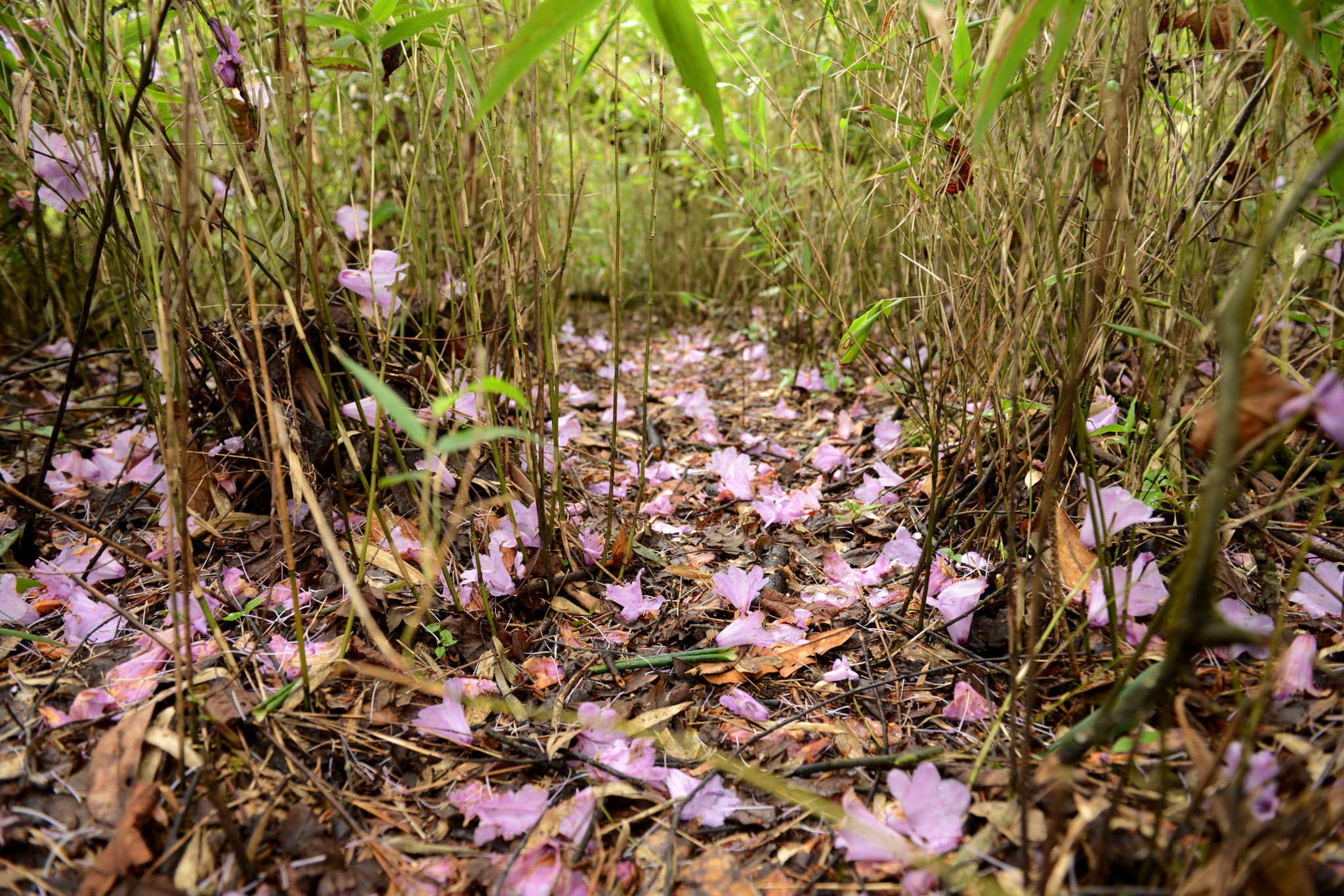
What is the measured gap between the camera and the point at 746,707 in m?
0.95

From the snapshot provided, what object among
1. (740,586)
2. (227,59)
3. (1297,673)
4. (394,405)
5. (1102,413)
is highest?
(227,59)

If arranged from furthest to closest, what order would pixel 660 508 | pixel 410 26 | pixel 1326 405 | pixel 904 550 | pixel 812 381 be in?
pixel 812 381 → pixel 660 508 → pixel 904 550 → pixel 410 26 → pixel 1326 405

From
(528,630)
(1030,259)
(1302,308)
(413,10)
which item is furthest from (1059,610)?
(1302,308)

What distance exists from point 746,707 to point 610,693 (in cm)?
18

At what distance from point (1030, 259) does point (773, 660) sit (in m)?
0.63

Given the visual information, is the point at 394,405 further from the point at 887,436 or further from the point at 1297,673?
the point at 887,436

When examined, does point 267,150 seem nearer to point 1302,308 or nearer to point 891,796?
point 891,796

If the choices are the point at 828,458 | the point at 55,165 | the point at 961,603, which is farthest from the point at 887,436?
the point at 55,165

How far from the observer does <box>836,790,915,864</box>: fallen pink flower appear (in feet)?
2.27

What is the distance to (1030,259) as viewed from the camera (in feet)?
2.84

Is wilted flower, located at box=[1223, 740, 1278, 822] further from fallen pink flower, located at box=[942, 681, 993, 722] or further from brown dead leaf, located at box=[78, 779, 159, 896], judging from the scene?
brown dead leaf, located at box=[78, 779, 159, 896]

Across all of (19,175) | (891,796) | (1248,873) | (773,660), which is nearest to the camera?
(1248,873)

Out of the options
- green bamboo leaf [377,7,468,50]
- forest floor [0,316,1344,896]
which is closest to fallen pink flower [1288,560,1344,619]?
forest floor [0,316,1344,896]

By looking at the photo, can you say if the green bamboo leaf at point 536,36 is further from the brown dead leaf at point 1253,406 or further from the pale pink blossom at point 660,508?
the pale pink blossom at point 660,508
